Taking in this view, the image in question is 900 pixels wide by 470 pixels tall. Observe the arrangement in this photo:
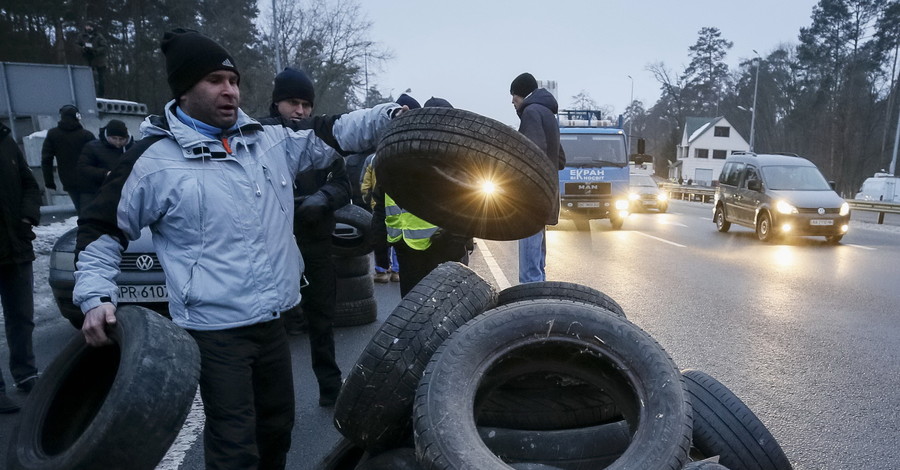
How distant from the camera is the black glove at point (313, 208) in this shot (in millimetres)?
3715

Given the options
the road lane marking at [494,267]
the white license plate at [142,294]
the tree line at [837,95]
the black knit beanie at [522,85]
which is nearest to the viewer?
the white license plate at [142,294]

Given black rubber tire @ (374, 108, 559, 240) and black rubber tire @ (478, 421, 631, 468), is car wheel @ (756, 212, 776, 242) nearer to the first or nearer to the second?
black rubber tire @ (374, 108, 559, 240)

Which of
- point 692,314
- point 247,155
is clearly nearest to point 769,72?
point 692,314

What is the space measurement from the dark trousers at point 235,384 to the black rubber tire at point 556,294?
122cm

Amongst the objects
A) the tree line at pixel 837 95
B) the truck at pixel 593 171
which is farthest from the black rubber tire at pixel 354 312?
the tree line at pixel 837 95

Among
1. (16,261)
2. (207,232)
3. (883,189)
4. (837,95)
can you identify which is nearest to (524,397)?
(207,232)

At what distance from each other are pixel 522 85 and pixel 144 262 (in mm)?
3964

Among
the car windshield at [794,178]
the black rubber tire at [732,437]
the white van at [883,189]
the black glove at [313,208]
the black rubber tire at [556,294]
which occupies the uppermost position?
the black glove at [313,208]

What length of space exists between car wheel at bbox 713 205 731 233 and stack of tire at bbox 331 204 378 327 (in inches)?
490

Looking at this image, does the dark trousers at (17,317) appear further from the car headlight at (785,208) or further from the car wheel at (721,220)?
the car wheel at (721,220)

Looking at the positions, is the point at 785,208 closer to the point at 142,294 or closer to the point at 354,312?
the point at 354,312

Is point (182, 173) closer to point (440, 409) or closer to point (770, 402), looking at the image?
point (440, 409)

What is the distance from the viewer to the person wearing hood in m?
5.37

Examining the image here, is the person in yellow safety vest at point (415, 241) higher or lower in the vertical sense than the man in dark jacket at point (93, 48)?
lower
